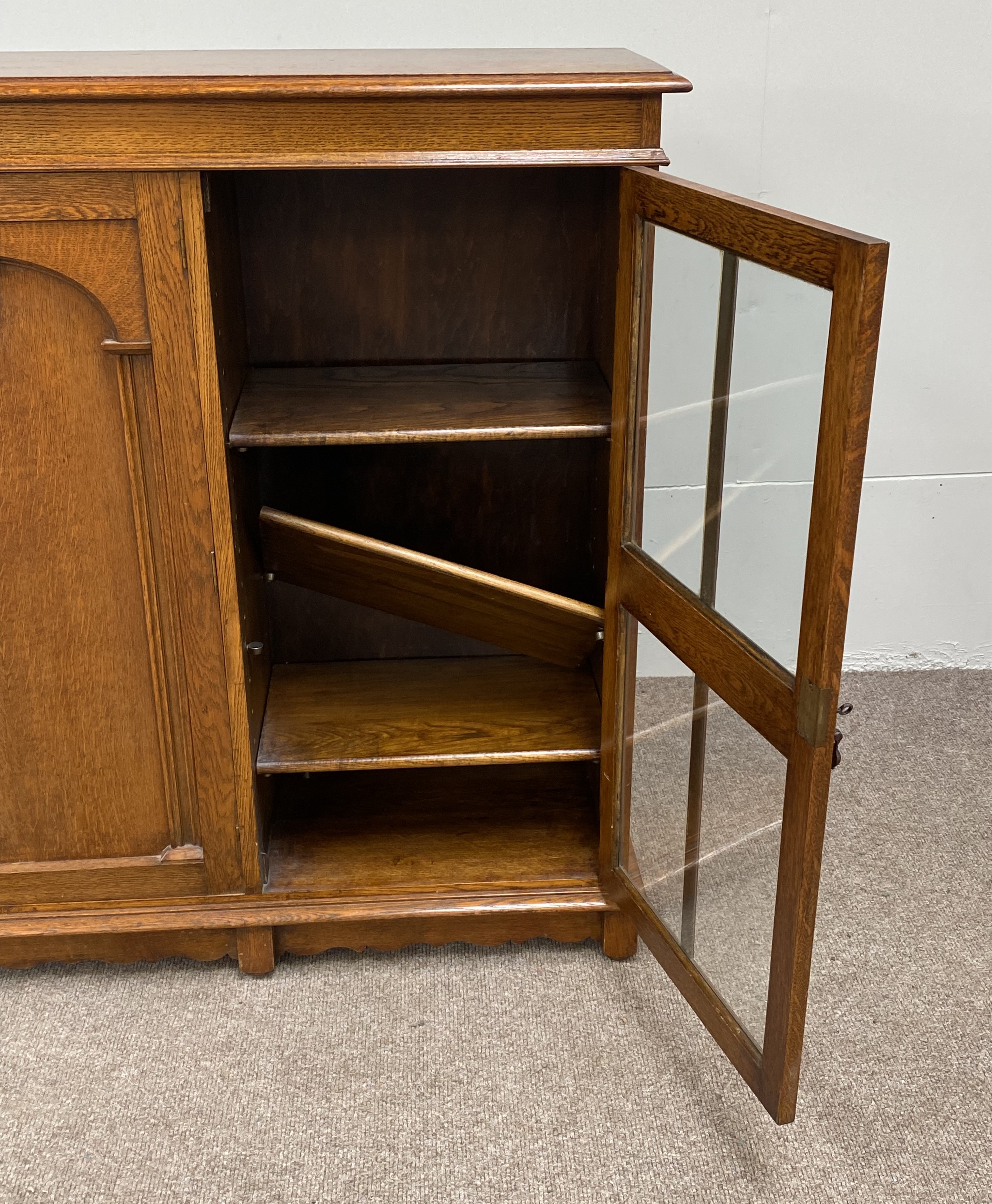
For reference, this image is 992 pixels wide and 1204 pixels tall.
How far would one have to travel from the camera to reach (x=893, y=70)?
2529 millimetres

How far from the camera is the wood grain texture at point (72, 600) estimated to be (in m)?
1.69

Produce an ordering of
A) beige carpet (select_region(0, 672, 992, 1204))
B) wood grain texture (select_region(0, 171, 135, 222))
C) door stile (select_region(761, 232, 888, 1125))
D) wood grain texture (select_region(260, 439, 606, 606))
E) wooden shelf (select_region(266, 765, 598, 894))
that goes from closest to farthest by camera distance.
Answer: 1. door stile (select_region(761, 232, 888, 1125))
2. wood grain texture (select_region(0, 171, 135, 222))
3. beige carpet (select_region(0, 672, 992, 1204))
4. wooden shelf (select_region(266, 765, 598, 894))
5. wood grain texture (select_region(260, 439, 606, 606))

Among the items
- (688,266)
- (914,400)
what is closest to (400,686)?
(688,266)

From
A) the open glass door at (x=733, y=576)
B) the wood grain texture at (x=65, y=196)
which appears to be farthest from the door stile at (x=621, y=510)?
the wood grain texture at (x=65, y=196)

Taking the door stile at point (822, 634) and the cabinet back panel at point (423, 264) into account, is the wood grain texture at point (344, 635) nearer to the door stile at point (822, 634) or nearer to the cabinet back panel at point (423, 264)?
the cabinet back panel at point (423, 264)

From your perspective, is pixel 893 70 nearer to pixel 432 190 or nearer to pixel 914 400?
Result: pixel 914 400

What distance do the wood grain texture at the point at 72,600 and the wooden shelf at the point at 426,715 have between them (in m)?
0.24

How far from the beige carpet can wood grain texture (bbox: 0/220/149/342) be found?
119cm

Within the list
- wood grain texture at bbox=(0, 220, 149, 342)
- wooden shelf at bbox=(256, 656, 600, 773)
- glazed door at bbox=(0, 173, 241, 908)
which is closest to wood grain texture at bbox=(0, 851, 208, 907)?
glazed door at bbox=(0, 173, 241, 908)

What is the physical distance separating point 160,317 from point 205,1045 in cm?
117

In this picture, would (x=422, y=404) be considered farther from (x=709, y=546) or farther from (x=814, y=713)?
(x=814, y=713)

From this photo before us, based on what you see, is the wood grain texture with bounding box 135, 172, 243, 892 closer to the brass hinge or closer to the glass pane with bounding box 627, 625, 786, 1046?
the glass pane with bounding box 627, 625, 786, 1046

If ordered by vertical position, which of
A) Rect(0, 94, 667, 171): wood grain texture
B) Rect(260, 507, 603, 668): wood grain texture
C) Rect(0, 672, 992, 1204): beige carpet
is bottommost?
Rect(0, 672, 992, 1204): beige carpet

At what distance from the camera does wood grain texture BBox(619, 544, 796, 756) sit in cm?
146
